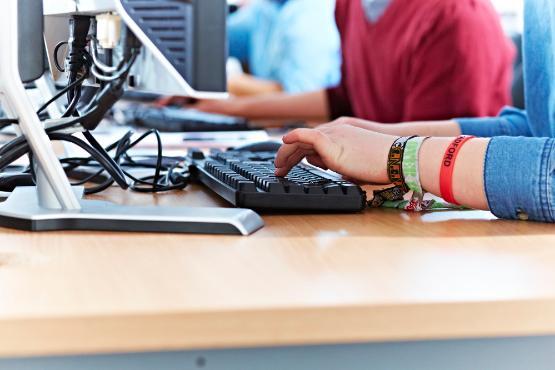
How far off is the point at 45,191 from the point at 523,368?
0.44 metres

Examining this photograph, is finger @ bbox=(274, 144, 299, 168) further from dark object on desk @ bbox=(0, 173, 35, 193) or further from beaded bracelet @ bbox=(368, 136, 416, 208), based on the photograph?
dark object on desk @ bbox=(0, 173, 35, 193)

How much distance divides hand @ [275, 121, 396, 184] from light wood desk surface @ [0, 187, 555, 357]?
17cm

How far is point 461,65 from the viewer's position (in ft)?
6.11

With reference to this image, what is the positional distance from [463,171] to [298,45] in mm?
2918

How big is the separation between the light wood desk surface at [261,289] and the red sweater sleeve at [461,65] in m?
1.20

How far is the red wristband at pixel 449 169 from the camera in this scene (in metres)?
0.82

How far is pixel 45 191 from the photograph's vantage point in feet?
2.45

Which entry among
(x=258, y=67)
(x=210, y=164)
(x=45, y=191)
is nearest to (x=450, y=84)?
(x=210, y=164)

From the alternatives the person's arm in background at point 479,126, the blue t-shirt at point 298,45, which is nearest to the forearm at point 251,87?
the blue t-shirt at point 298,45

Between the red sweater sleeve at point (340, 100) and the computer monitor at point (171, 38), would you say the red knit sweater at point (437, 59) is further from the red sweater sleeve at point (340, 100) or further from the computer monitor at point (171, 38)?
the computer monitor at point (171, 38)

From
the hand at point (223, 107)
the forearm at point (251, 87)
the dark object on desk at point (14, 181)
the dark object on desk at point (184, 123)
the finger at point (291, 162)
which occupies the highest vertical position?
the finger at point (291, 162)

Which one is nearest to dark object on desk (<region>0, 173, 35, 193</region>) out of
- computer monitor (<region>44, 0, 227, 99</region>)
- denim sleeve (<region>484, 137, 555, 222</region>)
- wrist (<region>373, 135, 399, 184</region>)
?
computer monitor (<region>44, 0, 227, 99</region>)

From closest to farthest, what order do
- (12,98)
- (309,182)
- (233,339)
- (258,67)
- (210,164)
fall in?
(233,339)
(12,98)
(309,182)
(210,164)
(258,67)

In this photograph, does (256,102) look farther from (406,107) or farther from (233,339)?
(233,339)
